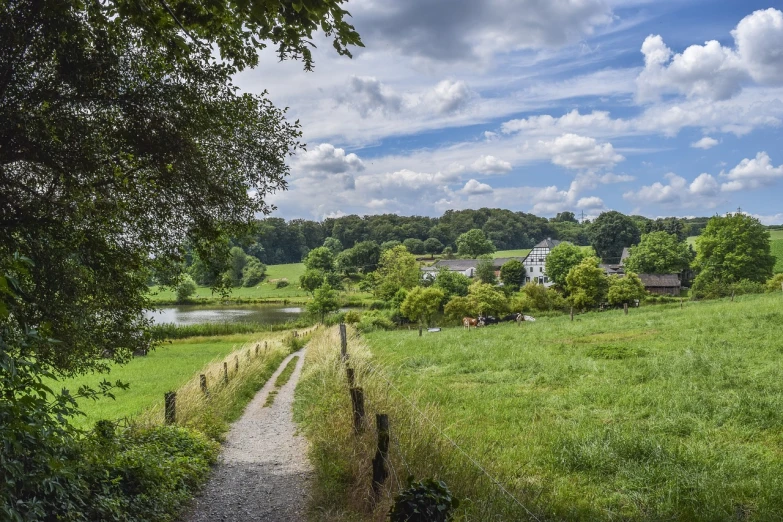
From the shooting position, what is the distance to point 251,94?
327 inches

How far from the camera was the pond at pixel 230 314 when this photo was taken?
64625mm

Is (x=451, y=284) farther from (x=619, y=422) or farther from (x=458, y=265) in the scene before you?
(x=619, y=422)

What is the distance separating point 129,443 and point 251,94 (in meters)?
5.61

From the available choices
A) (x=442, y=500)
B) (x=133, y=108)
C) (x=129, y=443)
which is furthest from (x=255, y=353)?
(x=442, y=500)

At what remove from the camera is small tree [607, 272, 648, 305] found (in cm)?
5862

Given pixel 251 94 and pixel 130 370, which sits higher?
pixel 251 94

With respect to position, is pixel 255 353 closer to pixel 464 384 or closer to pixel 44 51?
pixel 464 384

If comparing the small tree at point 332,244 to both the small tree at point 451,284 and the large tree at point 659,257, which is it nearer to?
the small tree at point 451,284

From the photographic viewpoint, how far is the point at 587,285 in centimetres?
6047

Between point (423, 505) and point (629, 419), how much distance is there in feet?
25.7

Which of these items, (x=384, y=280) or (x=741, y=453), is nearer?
(x=741, y=453)

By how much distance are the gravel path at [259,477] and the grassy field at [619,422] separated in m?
1.05

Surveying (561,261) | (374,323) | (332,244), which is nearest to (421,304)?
(374,323)

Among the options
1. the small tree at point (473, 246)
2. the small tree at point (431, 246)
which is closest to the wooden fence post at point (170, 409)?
the small tree at point (473, 246)
